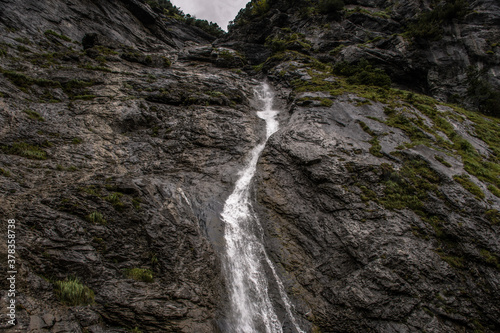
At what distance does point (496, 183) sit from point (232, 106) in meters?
22.0

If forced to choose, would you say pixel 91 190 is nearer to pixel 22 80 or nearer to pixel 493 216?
pixel 22 80

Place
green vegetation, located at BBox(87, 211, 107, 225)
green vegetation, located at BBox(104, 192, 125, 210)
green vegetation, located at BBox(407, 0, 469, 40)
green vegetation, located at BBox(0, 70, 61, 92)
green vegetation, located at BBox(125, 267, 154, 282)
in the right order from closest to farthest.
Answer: green vegetation, located at BBox(125, 267, 154, 282)
green vegetation, located at BBox(87, 211, 107, 225)
green vegetation, located at BBox(104, 192, 125, 210)
green vegetation, located at BBox(0, 70, 61, 92)
green vegetation, located at BBox(407, 0, 469, 40)

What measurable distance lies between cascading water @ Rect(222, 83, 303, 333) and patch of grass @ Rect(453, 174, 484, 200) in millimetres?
12068

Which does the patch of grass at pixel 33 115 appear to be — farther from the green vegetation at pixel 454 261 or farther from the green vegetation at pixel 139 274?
the green vegetation at pixel 454 261

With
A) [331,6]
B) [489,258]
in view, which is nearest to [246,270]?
[489,258]

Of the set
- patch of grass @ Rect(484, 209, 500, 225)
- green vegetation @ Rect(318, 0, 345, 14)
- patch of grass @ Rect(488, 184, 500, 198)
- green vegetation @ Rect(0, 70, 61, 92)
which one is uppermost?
green vegetation @ Rect(318, 0, 345, 14)

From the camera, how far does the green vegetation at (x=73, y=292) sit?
24.8 ft

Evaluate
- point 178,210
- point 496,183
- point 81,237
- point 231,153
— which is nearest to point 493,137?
point 496,183

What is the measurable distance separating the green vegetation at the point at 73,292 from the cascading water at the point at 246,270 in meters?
5.82

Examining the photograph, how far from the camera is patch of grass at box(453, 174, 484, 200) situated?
1268cm

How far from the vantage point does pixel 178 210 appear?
13172mm

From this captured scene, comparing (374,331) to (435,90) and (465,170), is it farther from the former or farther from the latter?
(435,90)

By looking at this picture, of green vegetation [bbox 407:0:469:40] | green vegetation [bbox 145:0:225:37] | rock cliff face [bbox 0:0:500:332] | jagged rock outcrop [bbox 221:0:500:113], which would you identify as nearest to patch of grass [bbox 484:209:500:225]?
rock cliff face [bbox 0:0:500:332]

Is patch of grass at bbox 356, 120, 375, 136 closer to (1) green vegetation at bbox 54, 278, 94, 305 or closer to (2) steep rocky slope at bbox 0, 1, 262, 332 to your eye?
(2) steep rocky slope at bbox 0, 1, 262, 332
